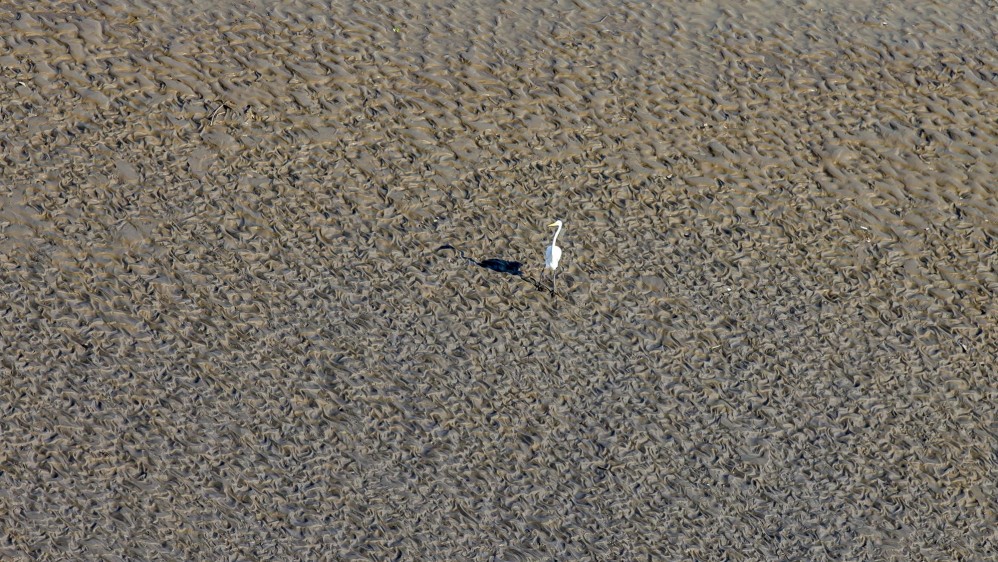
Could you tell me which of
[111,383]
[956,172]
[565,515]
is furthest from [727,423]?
[111,383]

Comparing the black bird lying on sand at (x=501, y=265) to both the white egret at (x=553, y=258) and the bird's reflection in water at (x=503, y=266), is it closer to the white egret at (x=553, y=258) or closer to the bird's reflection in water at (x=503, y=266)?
the bird's reflection in water at (x=503, y=266)

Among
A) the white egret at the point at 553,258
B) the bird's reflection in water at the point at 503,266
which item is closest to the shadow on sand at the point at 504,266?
the bird's reflection in water at the point at 503,266

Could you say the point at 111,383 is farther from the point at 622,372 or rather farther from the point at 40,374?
the point at 622,372

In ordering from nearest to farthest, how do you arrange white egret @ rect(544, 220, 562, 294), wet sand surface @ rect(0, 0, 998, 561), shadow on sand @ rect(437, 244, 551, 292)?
wet sand surface @ rect(0, 0, 998, 561) → white egret @ rect(544, 220, 562, 294) → shadow on sand @ rect(437, 244, 551, 292)

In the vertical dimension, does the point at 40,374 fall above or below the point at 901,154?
below

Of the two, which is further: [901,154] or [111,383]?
[901,154]

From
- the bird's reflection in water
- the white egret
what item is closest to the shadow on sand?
the bird's reflection in water

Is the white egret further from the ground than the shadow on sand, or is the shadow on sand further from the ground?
the white egret

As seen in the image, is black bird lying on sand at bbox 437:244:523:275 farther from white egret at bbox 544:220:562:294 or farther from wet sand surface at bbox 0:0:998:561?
white egret at bbox 544:220:562:294
